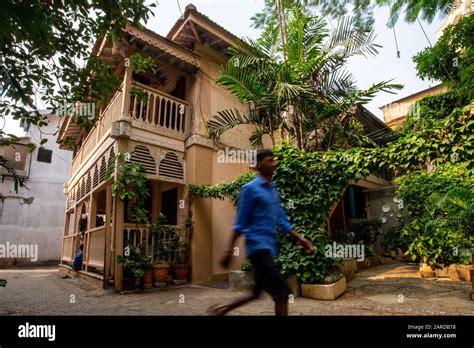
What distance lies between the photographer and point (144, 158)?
24.7 feet

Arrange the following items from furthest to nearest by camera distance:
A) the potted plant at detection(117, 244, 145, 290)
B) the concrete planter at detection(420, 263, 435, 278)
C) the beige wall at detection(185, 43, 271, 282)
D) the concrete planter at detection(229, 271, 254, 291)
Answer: the beige wall at detection(185, 43, 271, 282) < the concrete planter at detection(420, 263, 435, 278) < the potted plant at detection(117, 244, 145, 290) < the concrete planter at detection(229, 271, 254, 291)

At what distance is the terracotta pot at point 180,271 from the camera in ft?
23.5

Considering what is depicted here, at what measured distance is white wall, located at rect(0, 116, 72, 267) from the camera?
1692 cm

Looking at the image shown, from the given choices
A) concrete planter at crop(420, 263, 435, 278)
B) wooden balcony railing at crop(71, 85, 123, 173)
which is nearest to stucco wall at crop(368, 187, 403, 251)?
concrete planter at crop(420, 263, 435, 278)

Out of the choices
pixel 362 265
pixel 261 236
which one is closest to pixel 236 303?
pixel 261 236

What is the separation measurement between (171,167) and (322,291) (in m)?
4.97

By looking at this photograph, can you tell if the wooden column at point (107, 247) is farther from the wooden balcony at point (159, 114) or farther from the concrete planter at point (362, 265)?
the concrete planter at point (362, 265)

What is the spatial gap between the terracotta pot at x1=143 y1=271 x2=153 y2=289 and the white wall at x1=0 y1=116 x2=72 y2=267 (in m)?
13.7

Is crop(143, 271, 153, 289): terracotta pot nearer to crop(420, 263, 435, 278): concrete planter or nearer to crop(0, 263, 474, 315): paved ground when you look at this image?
A: crop(0, 263, 474, 315): paved ground

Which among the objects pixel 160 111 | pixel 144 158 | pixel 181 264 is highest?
pixel 160 111

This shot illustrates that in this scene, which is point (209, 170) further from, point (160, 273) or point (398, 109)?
point (398, 109)

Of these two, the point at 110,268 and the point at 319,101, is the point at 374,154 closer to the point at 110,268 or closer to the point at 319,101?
the point at 319,101
